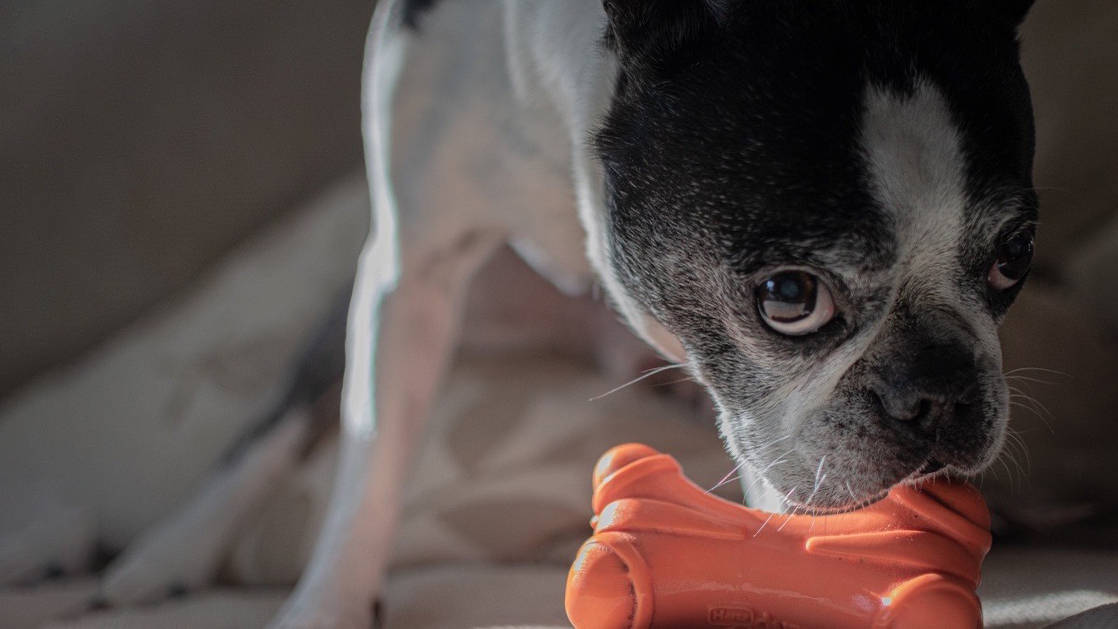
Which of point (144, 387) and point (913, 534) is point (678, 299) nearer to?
point (913, 534)

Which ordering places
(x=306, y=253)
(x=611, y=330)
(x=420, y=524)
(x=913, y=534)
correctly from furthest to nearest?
(x=306, y=253) < (x=611, y=330) < (x=420, y=524) < (x=913, y=534)

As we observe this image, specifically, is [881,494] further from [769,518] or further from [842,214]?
[842,214]

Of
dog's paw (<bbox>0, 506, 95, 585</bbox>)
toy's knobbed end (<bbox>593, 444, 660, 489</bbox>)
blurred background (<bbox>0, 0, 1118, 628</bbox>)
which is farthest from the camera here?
dog's paw (<bbox>0, 506, 95, 585</bbox>)

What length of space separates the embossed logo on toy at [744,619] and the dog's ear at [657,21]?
52cm

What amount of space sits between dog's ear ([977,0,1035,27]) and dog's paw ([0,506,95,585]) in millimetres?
1603

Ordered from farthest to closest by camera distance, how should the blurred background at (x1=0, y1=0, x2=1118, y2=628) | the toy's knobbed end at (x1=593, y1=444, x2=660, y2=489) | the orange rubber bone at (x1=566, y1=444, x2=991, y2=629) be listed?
the blurred background at (x1=0, y1=0, x2=1118, y2=628)
the toy's knobbed end at (x1=593, y1=444, x2=660, y2=489)
the orange rubber bone at (x1=566, y1=444, x2=991, y2=629)

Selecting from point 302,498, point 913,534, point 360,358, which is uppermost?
point 360,358

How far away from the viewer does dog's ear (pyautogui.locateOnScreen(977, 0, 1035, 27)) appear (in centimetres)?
96

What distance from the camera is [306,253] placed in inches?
82.4

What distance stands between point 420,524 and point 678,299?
70cm

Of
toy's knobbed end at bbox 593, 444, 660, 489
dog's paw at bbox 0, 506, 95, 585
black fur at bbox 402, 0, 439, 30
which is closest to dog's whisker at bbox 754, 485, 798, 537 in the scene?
toy's knobbed end at bbox 593, 444, 660, 489

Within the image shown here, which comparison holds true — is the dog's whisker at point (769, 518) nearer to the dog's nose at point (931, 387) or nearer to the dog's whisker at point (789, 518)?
the dog's whisker at point (789, 518)

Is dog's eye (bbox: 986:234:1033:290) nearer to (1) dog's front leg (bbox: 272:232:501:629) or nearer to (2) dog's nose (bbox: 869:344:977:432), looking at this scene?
(2) dog's nose (bbox: 869:344:977:432)

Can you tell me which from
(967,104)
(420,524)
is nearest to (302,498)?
(420,524)
